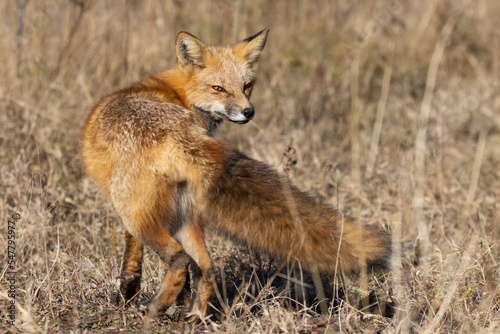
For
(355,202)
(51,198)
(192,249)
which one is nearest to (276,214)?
(192,249)

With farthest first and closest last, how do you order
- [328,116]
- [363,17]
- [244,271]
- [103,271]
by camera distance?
[363,17] → [328,116] → [244,271] → [103,271]

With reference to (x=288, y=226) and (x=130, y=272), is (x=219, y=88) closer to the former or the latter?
(x=130, y=272)

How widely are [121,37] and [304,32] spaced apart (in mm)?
3120

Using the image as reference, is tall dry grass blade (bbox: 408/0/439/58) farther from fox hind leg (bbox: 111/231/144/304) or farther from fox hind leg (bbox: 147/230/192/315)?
fox hind leg (bbox: 147/230/192/315)

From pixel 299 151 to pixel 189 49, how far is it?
2.22 m

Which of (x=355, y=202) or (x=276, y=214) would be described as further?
(x=355, y=202)

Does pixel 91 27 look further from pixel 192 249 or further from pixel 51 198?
pixel 192 249

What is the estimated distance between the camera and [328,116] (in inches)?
316

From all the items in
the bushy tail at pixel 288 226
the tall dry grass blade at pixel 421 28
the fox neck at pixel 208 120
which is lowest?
the bushy tail at pixel 288 226

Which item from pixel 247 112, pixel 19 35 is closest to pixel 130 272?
pixel 247 112

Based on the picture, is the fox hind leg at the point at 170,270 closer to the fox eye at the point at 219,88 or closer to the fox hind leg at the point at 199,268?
the fox hind leg at the point at 199,268

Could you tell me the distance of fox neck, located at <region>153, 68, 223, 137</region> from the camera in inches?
168

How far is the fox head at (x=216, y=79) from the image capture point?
4.25 meters

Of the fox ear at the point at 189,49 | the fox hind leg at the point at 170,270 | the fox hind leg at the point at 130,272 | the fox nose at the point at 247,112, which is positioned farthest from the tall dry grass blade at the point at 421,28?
the fox hind leg at the point at 170,270
